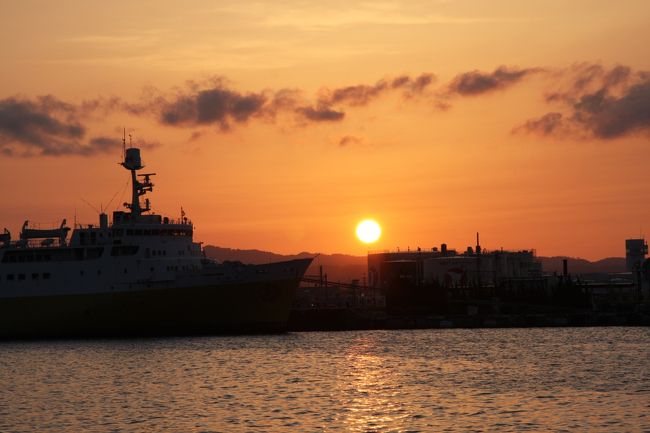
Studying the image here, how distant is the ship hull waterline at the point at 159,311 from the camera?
9619 cm

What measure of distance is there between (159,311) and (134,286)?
326 cm

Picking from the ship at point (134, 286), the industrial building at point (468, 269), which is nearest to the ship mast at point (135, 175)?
the ship at point (134, 286)

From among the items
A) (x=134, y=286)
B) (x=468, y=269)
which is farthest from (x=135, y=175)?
(x=468, y=269)

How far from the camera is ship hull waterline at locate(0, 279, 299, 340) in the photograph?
3787 inches

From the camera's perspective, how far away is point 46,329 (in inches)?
3935

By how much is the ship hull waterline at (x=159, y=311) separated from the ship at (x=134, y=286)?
0.09m

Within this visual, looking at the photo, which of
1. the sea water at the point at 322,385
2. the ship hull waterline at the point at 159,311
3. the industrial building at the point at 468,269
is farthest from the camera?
the industrial building at the point at 468,269

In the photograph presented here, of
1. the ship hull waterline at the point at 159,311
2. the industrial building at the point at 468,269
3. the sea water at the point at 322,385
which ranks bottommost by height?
the sea water at the point at 322,385

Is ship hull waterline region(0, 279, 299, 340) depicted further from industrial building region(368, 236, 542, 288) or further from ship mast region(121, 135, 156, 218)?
industrial building region(368, 236, 542, 288)

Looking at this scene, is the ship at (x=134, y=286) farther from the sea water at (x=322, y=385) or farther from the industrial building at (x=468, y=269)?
the industrial building at (x=468, y=269)

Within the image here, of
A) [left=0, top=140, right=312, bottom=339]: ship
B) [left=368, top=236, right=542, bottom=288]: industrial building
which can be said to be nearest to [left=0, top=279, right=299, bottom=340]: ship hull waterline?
[left=0, top=140, right=312, bottom=339]: ship

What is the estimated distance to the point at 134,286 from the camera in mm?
96625

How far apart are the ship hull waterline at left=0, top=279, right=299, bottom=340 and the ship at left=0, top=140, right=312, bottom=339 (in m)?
0.09

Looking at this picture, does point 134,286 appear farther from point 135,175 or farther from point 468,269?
point 468,269
